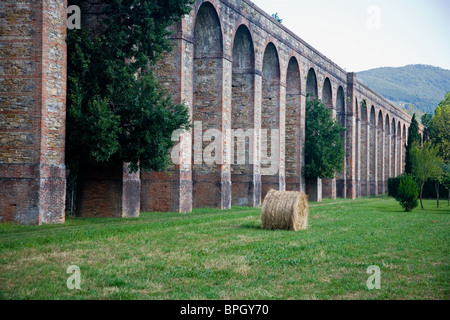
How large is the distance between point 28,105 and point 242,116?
48.1 feet

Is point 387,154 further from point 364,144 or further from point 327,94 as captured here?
point 327,94

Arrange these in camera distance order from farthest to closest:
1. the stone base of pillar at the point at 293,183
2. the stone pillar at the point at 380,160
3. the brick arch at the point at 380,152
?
the stone pillar at the point at 380,160
the brick arch at the point at 380,152
the stone base of pillar at the point at 293,183

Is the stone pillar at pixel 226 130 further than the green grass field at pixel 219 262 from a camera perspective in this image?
Yes

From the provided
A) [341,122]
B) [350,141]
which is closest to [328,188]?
[350,141]

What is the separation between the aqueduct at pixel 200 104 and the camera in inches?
566

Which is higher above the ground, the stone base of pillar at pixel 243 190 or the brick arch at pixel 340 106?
the brick arch at pixel 340 106

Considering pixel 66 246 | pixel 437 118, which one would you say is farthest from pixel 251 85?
pixel 437 118

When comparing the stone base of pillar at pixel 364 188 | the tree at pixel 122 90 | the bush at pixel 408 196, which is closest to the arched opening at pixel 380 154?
the stone base of pillar at pixel 364 188

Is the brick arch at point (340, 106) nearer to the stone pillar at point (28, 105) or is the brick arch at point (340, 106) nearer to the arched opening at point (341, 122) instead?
the arched opening at point (341, 122)

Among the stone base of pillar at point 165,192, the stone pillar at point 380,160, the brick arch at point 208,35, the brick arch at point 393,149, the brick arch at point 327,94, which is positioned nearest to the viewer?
the stone base of pillar at point 165,192

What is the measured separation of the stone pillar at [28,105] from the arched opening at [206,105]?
10.2m

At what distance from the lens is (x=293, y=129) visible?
34.4 m
